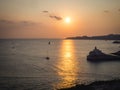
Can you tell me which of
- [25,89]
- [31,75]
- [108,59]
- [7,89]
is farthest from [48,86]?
[108,59]

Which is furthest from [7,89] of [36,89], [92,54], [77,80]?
[92,54]

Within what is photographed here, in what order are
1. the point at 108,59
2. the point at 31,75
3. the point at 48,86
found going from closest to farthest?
the point at 48,86
the point at 31,75
the point at 108,59

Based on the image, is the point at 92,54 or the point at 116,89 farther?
the point at 92,54

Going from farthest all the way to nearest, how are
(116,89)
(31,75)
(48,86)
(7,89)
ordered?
(31,75) < (48,86) < (7,89) < (116,89)

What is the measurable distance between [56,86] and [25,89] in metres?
6.29

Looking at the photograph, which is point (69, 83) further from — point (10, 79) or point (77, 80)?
point (10, 79)

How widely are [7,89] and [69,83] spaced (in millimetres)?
12910

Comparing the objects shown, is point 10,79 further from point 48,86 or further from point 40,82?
point 48,86

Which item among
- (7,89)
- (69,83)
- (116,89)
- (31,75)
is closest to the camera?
(116,89)

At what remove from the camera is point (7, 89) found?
42.2 meters

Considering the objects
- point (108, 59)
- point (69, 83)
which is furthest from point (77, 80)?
point (108, 59)

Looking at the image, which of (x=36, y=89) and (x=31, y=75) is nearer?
(x=36, y=89)

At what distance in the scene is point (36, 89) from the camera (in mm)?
42906

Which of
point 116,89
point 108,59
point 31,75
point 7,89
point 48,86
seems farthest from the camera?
point 108,59
